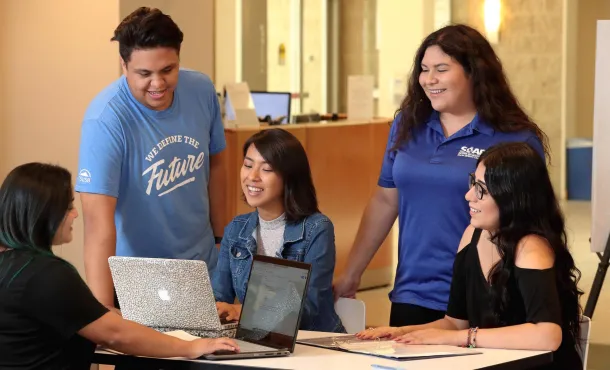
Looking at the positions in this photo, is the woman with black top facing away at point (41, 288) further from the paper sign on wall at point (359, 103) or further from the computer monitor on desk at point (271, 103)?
the paper sign on wall at point (359, 103)

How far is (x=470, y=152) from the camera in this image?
3.39 meters

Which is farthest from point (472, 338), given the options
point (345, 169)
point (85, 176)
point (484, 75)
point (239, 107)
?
point (345, 169)

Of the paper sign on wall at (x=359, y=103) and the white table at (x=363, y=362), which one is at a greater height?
the paper sign on wall at (x=359, y=103)

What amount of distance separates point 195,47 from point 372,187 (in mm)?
2062

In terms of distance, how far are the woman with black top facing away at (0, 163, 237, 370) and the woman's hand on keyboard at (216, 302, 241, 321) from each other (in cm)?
54

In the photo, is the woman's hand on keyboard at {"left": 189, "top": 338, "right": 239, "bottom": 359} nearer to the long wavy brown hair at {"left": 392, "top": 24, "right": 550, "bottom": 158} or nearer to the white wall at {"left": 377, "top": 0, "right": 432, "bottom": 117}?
the long wavy brown hair at {"left": 392, "top": 24, "right": 550, "bottom": 158}

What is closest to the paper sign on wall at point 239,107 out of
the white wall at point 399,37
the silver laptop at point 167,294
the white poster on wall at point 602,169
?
the white poster on wall at point 602,169

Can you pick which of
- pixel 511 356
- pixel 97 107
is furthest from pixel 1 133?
pixel 511 356

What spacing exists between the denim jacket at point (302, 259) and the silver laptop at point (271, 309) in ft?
1.01

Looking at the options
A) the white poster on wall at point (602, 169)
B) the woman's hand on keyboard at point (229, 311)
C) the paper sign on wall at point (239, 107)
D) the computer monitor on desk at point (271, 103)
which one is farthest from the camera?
the computer monitor on desk at point (271, 103)

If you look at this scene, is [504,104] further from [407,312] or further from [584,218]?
[584,218]

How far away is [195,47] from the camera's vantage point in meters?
6.21

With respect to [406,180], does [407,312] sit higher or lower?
lower

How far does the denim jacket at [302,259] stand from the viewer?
338cm
